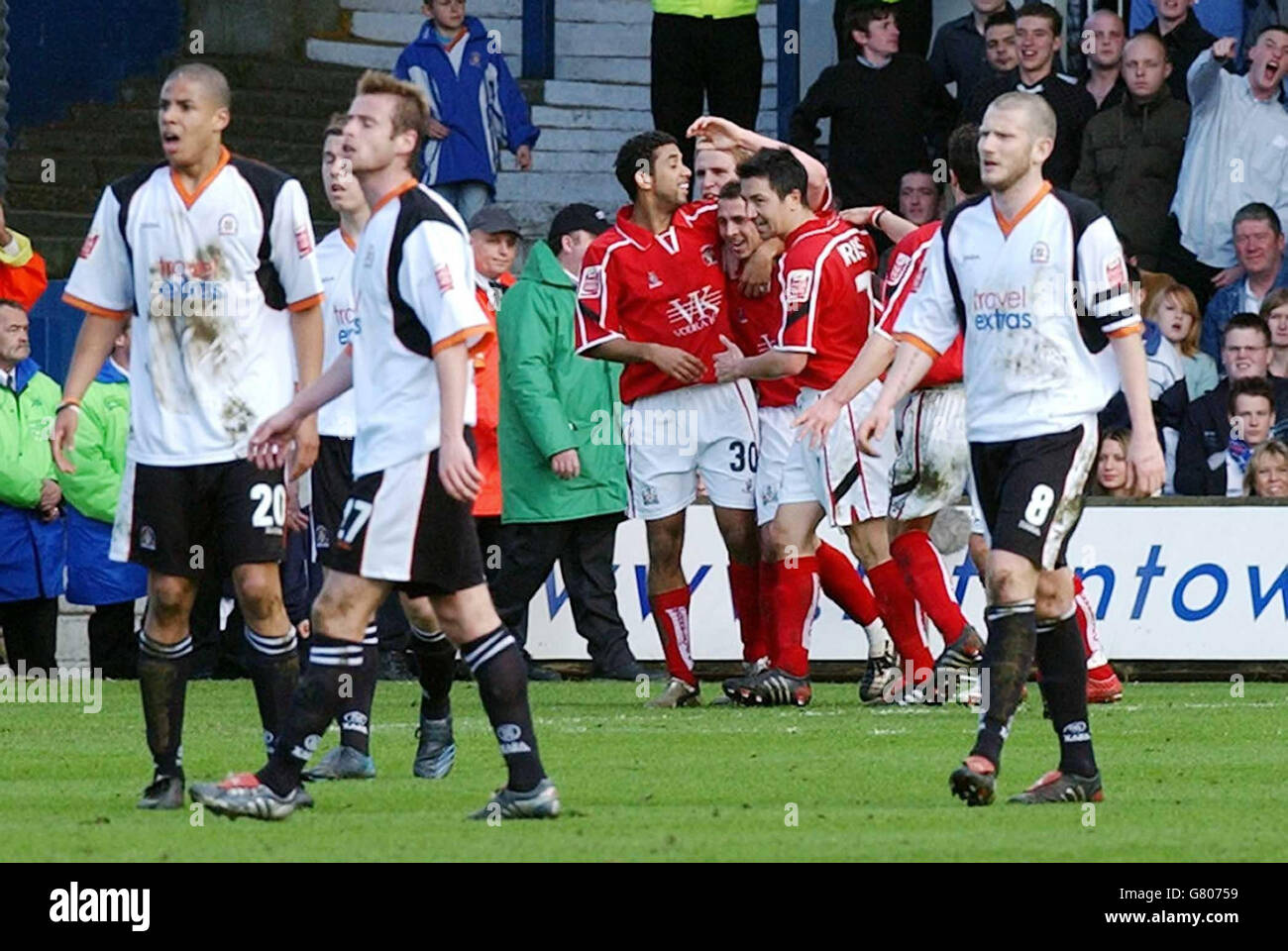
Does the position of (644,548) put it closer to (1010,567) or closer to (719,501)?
(719,501)

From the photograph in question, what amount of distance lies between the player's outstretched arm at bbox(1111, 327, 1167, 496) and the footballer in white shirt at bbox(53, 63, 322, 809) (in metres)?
2.55

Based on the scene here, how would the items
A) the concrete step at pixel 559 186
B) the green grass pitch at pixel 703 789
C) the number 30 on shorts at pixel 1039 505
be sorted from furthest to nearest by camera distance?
the concrete step at pixel 559 186 < the number 30 on shorts at pixel 1039 505 < the green grass pitch at pixel 703 789

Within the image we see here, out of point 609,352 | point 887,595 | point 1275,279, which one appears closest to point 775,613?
point 887,595

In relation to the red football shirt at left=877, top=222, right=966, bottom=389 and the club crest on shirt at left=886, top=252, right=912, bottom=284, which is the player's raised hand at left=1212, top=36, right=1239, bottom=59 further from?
the club crest on shirt at left=886, top=252, right=912, bottom=284

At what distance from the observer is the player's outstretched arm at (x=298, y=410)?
814 cm

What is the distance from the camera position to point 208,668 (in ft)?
50.6

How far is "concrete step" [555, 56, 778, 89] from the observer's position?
22.9 m

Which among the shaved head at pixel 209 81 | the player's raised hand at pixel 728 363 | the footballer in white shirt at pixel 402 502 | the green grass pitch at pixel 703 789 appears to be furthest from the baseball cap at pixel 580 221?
the footballer in white shirt at pixel 402 502

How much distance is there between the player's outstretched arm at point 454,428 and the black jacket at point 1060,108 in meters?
10.1

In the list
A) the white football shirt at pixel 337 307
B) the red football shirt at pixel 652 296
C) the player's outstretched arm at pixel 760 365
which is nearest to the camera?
the white football shirt at pixel 337 307

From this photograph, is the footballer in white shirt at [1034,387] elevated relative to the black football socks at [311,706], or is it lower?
elevated

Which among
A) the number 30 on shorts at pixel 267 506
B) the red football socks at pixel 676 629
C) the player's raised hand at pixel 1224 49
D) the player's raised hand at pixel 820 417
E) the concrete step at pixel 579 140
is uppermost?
the player's raised hand at pixel 1224 49

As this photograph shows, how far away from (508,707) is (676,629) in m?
5.05

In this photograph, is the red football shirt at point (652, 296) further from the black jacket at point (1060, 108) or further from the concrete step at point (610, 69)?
the concrete step at point (610, 69)
